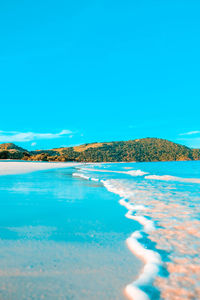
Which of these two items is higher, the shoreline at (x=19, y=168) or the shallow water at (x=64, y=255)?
the shoreline at (x=19, y=168)

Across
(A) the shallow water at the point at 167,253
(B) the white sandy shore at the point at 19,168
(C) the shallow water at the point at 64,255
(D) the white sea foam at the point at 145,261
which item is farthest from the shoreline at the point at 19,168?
(D) the white sea foam at the point at 145,261

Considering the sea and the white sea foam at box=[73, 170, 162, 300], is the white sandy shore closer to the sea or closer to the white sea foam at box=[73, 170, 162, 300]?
the sea

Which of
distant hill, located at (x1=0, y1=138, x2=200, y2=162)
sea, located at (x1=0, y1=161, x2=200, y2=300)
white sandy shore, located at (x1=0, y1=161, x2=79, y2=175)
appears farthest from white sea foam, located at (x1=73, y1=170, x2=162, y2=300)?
distant hill, located at (x1=0, y1=138, x2=200, y2=162)

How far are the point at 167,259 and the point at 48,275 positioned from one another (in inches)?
62.2

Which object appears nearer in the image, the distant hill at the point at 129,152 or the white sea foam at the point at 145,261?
the white sea foam at the point at 145,261

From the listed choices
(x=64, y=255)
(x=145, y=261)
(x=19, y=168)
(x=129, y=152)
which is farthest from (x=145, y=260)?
(x=129, y=152)

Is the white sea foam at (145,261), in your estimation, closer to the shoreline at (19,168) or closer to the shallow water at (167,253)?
the shallow water at (167,253)

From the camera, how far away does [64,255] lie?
3.13 m

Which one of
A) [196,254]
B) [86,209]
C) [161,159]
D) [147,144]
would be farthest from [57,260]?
[147,144]

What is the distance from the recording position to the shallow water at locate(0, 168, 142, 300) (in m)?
2.30

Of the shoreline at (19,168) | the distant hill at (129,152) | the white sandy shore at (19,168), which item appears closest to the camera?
the shoreline at (19,168)

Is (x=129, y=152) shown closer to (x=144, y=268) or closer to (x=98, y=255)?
(x=98, y=255)

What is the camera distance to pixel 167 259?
10.2ft

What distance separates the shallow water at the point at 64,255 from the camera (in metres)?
2.30
